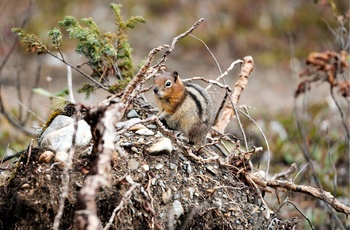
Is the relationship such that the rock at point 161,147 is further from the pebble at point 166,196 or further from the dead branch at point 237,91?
the dead branch at point 237,91

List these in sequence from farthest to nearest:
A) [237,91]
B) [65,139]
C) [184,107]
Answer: [237,91] < [184,107] < [65,139]

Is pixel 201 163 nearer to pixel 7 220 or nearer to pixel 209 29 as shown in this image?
pixel 7 220

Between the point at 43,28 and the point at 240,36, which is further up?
the point at 240,36

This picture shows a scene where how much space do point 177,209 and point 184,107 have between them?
1330 millimetres

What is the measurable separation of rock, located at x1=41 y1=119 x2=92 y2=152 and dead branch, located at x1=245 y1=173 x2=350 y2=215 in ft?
4.32

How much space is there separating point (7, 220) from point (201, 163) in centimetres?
145

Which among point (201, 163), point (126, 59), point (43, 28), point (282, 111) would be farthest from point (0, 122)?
point (201, 163)

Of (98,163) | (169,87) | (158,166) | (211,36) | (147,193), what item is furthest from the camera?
(211,36)

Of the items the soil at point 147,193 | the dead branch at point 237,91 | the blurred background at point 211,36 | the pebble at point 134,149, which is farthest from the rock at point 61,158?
the blurred background at point 211,36

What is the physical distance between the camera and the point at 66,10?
14.9 meters

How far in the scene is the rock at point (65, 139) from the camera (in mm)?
4250

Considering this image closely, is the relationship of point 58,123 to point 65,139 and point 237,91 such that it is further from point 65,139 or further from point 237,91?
point 237,91

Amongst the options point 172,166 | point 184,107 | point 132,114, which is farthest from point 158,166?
point 184,107

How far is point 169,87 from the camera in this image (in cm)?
558
